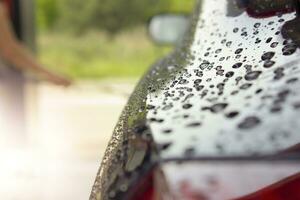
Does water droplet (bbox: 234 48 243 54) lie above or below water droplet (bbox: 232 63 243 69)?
above

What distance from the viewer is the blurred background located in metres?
6.10

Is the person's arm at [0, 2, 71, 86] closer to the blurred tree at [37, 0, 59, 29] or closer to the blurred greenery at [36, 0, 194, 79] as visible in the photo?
the blurred greenery at [36, 0, 194, 79]

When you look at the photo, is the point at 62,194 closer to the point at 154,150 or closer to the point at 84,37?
the point at 154,150

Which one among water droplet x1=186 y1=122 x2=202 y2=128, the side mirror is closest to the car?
water droplet x1=186 y1=122 x2=202 y2=128

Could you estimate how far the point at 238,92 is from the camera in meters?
1.45

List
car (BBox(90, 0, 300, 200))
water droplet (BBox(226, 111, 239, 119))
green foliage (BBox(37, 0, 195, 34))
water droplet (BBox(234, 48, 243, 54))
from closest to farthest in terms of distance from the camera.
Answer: car (BBox(90, 0, 300, 200))
water droplet (BBox(226, 111, 239, 119))
water droplet (BBox(234, 48, 243, 54))
green foliage (BBox(37, 0, 195, 34))

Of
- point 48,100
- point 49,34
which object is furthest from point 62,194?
point 49,34

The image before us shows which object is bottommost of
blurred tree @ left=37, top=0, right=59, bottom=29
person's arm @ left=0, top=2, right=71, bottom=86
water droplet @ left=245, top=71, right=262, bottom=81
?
water droplet @ left=245, top=71, right=262, bottom=81

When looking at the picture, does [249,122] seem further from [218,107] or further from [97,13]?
[97,13]

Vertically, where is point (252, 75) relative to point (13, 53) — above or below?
below

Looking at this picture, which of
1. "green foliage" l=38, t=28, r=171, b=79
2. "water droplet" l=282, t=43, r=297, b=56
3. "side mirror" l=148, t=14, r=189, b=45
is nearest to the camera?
A: "water droplet" l=282, t=43, r=297, b=56

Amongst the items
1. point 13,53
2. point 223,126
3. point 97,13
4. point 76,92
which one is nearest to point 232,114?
point 223,126

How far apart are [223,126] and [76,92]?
408 inches

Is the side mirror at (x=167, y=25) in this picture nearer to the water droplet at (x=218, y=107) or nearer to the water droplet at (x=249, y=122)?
the water droplet at (x=218, y=107)
